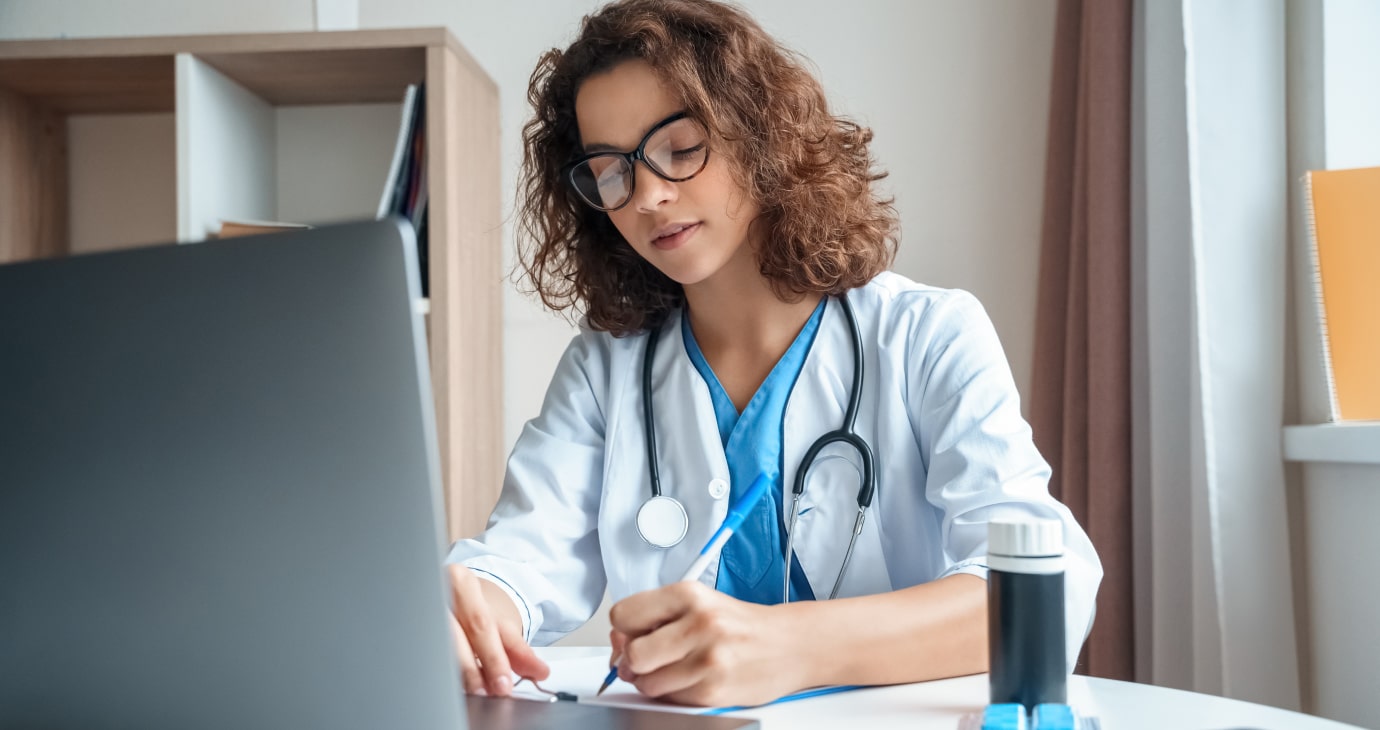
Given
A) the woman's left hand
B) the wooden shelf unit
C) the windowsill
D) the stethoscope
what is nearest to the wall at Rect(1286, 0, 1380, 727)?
the windowsill

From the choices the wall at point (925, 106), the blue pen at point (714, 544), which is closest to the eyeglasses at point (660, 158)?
the blue pen at point (714, 544)

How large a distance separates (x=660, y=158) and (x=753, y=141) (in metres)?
0.12

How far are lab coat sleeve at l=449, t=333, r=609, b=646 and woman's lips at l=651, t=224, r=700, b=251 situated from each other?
0.21 meters

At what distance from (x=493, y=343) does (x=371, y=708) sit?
181 centimetres

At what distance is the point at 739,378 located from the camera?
129cm

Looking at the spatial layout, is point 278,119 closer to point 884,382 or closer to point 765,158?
point 765,158

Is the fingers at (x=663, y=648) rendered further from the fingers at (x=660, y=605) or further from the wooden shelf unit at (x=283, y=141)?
the wooden shelf unit at (x=283, y=141)

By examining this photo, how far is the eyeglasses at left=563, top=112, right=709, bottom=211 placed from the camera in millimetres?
1193

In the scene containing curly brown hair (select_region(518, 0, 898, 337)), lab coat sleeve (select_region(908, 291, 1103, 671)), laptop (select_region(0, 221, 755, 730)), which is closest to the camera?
laptop (select_region(0, 221, 755, 730))

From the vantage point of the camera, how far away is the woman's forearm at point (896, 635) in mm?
833

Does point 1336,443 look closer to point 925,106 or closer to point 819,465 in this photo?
point 819,465

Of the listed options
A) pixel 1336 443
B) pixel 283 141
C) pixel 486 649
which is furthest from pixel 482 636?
pixel 283 141

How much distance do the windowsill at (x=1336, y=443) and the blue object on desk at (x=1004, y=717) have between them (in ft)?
2.72

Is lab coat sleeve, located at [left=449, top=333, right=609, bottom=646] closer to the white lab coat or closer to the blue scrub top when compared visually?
the white lab coat
